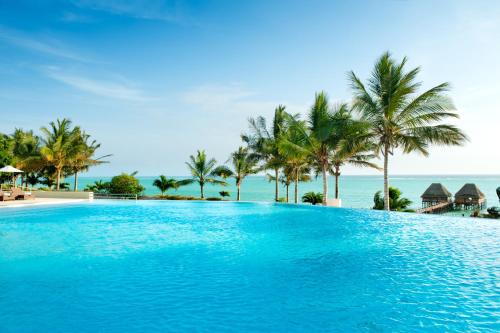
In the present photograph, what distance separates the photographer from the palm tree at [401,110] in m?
13.7

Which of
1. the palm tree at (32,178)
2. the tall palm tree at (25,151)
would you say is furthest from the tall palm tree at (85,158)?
the palm tree at (32,178)

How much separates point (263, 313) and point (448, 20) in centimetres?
1561

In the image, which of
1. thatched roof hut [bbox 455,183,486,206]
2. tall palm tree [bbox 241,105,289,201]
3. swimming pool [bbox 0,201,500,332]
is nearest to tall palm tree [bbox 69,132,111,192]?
tall palm tree [bbox 241,105,289,201]

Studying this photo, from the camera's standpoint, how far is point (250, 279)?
18.6 feet

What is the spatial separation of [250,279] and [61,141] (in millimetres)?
23741

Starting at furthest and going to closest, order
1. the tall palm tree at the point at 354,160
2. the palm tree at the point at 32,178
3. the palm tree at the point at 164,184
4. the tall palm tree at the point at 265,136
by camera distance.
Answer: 1. the palm tree at the point at 32,178
2. the palm tree at the point at 164,184
3. the tall palm tree at the point at 265,136
4. the tall palm tree at the point at 354,160

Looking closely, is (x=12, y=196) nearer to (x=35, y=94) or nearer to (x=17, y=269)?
(x=35, y=94)

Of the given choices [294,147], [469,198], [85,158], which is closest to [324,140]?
[294,147]

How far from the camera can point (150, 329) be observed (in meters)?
3.76

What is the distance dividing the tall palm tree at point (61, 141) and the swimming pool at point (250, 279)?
14040 mm

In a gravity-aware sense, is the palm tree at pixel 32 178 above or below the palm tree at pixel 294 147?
below

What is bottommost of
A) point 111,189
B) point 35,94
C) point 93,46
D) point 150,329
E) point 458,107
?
point 150,329

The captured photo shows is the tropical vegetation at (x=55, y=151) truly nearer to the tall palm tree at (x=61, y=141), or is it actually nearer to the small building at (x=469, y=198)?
the tall palm tree at (x=61, y=141)

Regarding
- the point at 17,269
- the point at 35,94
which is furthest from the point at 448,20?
the point at 35,94
